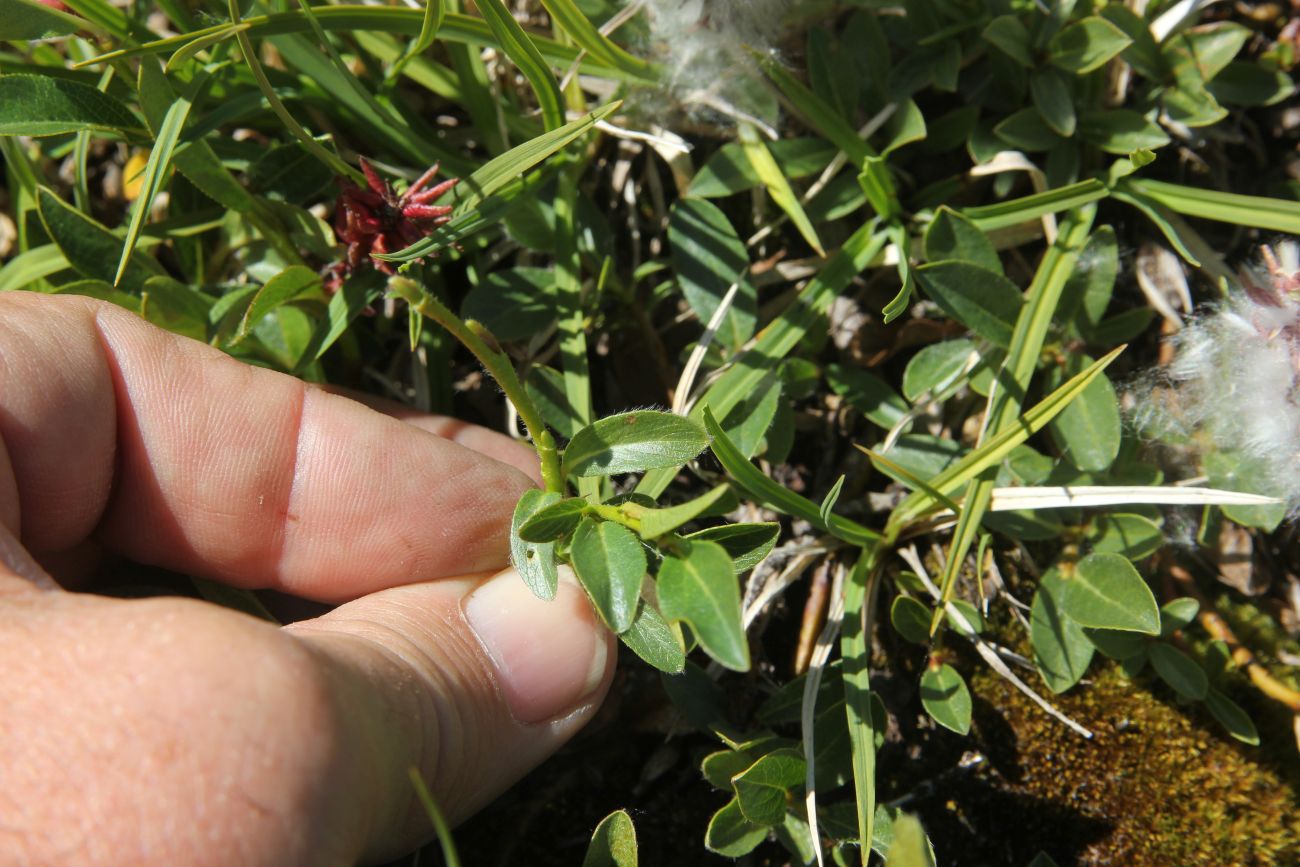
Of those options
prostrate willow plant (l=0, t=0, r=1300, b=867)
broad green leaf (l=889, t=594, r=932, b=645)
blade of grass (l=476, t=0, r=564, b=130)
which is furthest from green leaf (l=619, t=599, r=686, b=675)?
blade of grass (l=476, t=0, r=564, b=130)

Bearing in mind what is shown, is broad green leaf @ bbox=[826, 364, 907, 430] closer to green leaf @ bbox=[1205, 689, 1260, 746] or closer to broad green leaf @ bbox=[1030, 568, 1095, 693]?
broad green leaf @ bbox=[1030, 568, 1095, 693]

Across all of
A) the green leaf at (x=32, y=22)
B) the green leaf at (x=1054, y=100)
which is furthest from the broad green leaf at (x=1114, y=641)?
the green leaf at (x=32, y=22)

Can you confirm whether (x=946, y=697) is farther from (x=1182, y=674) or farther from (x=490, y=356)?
(x=490, y=356)

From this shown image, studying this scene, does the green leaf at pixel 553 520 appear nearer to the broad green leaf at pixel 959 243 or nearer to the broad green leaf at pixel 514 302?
the broad green leaf at pixel 514 302

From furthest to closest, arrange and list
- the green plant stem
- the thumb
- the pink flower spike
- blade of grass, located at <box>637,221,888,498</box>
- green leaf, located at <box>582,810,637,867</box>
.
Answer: blade of grass, located at <box>637,221,888,498</box> → the pink flower spike → green leaf, located at <box>582,810,637,867</box> → the thumb → the green plant stem

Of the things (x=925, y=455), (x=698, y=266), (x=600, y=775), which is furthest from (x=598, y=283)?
(x=600, y=775)

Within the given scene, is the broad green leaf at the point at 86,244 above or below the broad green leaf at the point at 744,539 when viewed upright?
above
